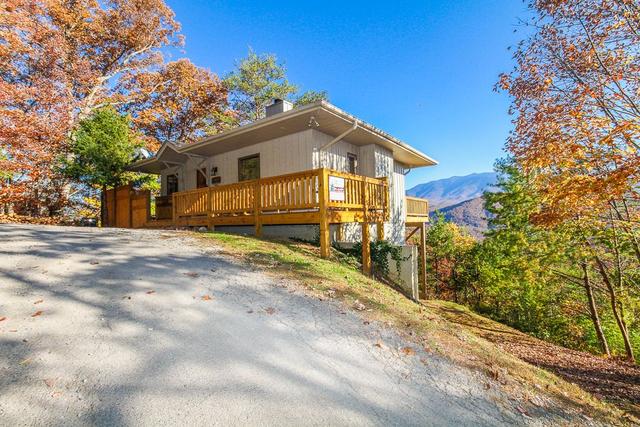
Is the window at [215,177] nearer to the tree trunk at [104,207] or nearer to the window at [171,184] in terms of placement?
the window at [171,184]

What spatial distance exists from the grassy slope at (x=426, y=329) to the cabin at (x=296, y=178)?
1.50 m

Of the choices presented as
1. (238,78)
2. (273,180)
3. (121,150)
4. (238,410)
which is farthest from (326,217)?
(238,78)

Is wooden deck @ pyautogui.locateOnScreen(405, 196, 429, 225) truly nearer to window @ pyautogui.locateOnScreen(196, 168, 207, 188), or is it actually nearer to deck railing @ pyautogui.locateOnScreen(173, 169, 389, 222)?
deck railing @ pyautogui.locateOnScreen(173, 169, 389, 222)

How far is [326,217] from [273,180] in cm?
205

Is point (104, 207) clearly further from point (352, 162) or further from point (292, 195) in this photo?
point (352, 162)

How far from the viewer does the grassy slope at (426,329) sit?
3.35 metres

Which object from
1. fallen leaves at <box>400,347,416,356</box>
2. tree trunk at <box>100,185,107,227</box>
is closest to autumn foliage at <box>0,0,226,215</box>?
tree trunk at <box>100,185,107,227</box>

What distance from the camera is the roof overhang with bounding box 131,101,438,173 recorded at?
862 centimetres

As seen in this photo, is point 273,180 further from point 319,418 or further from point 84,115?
point 84,115

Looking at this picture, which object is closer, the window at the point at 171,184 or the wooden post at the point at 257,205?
the wooden post at the point at 257,205

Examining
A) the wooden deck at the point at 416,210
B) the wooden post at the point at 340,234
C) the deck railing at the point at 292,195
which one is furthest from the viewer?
the wooden deck at the point at 416,210

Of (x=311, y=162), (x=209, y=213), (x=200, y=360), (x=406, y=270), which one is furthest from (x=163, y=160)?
(x=200, y=360)

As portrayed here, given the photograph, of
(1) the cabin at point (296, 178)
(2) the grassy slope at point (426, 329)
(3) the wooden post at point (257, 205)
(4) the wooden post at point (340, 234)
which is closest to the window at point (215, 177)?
(1) the cabin at point (296, 178)

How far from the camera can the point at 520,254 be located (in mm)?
12781
